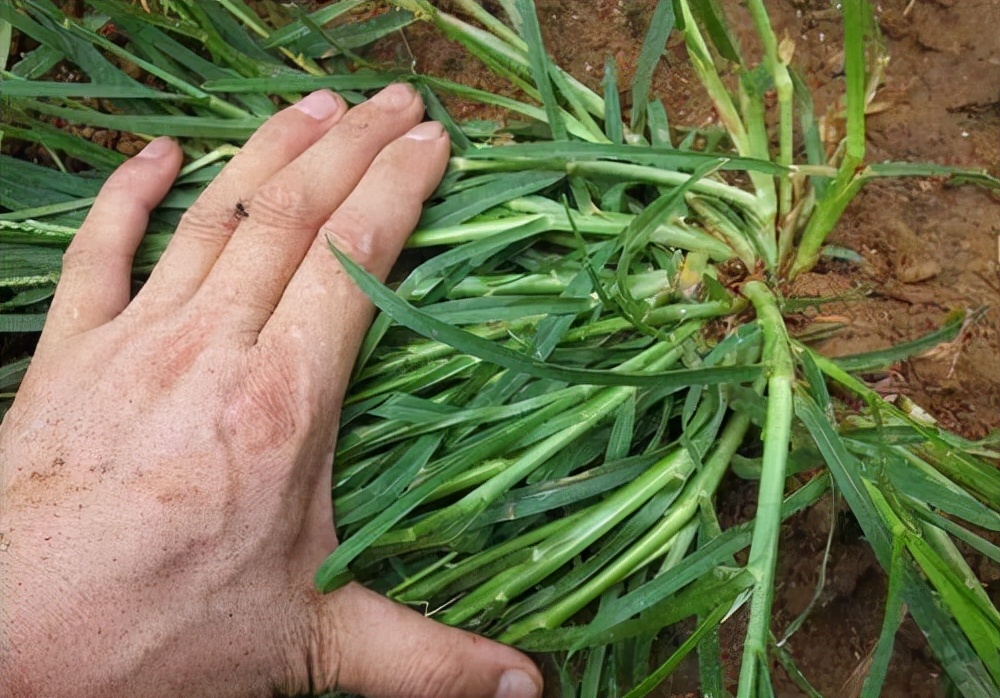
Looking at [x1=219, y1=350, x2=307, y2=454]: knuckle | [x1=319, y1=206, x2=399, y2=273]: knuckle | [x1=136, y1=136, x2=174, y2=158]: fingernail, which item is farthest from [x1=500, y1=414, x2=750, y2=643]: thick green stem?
[x1=136, y1=136, x2=174, y2=158]: fingernail

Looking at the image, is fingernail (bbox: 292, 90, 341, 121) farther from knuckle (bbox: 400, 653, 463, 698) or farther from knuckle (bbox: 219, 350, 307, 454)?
knuckle (bbox: 400, 653, 463, 698)

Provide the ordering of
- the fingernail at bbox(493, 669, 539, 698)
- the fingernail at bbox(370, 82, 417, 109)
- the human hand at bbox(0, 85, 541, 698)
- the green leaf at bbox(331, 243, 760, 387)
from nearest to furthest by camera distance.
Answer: the green leaf at bbox(331, 243, 760, 387) → the human hand at bbox(0, 85, 541, 698) → the fingernail at bbox(493, 669, 539, 698) → the fingernail at bbox(370, 82, 417, 109)

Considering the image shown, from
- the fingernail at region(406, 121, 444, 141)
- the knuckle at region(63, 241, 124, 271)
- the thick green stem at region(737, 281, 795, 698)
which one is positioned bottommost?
the thick green stem at region(737, 281, 795, 698)

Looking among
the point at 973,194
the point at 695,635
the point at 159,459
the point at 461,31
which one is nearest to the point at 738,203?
the point at 973,194

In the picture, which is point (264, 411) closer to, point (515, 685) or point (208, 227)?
point (208, 227)

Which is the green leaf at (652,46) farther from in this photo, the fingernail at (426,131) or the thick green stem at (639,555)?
the thick green stem at (639,555)

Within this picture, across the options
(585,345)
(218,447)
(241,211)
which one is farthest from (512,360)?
(241,211)

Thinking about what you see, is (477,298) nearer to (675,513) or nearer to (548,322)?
(548,322)

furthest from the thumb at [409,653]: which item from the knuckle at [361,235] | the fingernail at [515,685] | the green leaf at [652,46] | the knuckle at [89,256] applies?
the green leaf at [652,46]
